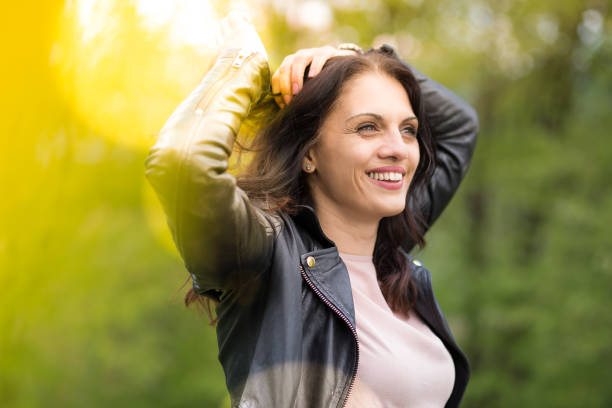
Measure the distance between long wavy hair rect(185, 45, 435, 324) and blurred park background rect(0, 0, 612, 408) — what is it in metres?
4.42

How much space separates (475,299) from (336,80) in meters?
9.28

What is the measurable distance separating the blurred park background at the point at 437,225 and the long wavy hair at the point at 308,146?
4.42 metres

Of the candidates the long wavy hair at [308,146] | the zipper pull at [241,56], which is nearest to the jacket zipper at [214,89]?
the zipper pull at [241,56]

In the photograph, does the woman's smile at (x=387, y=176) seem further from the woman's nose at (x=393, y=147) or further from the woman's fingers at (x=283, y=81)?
the woman's fingers at (x=283, y=81)

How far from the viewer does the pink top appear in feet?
6.10

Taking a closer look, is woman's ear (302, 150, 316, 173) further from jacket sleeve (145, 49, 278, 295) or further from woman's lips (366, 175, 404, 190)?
jacket sleeve (145, 49, 278, 295)

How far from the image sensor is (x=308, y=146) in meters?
2.10

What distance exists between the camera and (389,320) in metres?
2.05

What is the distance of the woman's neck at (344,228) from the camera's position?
2.16 m

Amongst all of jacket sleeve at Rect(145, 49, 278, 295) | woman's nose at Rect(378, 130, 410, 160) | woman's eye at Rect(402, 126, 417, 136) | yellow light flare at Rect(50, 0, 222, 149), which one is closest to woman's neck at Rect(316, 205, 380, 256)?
woman's nose at Rect(378, 130, 410, 160)

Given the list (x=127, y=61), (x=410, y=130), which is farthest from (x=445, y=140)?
(x=127, y=61)

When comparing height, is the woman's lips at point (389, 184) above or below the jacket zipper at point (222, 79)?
below

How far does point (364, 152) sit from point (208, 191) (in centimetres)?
76

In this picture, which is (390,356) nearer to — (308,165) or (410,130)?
(308,165)
